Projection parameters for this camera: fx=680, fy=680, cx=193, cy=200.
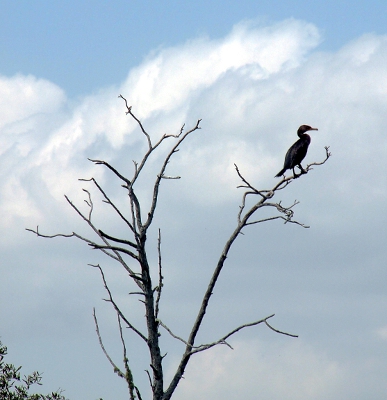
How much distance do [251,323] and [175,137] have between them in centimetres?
247

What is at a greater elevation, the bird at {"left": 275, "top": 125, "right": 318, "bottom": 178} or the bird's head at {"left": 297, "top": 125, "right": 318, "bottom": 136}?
the bird's head at {"left": 297, "top": 125, "right": 318, "bottom": 136}

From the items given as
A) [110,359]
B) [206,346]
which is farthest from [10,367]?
[206,346]

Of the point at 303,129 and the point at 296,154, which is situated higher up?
the point at 303,129

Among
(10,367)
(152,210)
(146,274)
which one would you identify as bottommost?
(146,274)

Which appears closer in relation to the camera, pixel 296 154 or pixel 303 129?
pixel 296 154

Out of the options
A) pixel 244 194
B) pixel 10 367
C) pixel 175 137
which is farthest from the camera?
pixel 10 367

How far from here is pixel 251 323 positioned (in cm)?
827

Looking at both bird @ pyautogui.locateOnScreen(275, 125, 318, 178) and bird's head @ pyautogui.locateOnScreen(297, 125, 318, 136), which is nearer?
bird @ pyautogui.locateOnScreen(275, 125, 318, 178)

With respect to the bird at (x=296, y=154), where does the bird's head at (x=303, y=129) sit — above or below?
above

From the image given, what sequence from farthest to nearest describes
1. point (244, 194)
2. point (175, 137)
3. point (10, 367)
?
1. point (10, 367)
2. point (244, 194)
3. point (175, 137)

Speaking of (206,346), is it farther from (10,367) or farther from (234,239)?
(10,367)

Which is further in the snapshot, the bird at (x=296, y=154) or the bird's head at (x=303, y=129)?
the bird's head at (x=303, y=129)

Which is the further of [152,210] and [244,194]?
[244,194]

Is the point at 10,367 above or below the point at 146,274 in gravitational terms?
above
